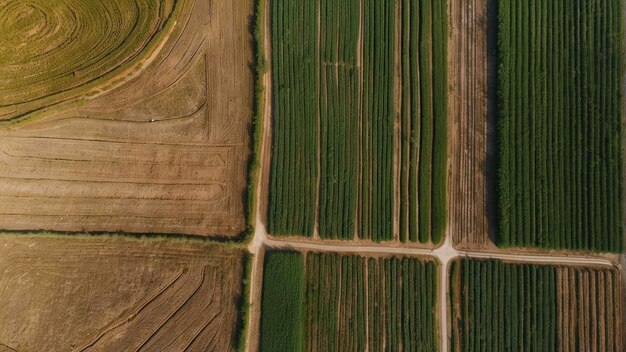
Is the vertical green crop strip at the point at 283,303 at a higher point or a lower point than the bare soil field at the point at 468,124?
lower

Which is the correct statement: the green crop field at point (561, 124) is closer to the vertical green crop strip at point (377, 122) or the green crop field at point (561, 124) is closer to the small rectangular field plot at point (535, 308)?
the small rectangular field plot at point (535, 308)

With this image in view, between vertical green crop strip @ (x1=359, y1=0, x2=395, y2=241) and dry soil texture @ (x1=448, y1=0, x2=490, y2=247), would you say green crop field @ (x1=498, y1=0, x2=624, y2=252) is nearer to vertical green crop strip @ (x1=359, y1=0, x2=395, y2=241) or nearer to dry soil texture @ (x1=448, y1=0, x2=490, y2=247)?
dry soil texture @ (x1=448, y1=0, x2=490, y2=247)

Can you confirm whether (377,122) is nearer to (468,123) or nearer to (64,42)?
(468,123)

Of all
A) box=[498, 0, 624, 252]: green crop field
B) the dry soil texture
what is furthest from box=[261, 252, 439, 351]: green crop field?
box=[498, 0, 624, 252]: green crop field

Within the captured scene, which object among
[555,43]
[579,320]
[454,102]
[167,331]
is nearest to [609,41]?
[555,43]

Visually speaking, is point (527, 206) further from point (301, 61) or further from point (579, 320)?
point (301, 61)

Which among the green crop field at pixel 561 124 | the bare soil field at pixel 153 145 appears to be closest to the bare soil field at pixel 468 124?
the green crop field at pixel 561 124

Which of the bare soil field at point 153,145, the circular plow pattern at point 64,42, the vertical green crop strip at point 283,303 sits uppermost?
the circular plow pattern at point 64,42

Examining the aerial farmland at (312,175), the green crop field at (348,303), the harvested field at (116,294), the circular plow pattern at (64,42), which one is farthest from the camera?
the circular plow pattern at (64,42)
